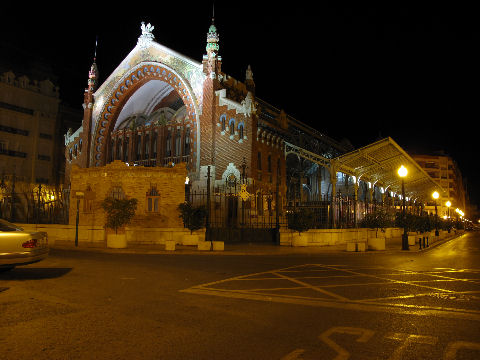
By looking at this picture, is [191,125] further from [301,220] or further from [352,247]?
[352,247]

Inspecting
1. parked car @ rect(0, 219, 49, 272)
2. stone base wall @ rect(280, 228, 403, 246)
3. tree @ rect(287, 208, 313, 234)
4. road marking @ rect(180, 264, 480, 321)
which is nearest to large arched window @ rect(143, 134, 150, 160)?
stone base wall @ rect(280, 228, 403, 246)

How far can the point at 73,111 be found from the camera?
60719 mm

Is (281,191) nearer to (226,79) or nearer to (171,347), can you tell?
(226,79)

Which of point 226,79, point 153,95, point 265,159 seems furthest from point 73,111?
point 265,159

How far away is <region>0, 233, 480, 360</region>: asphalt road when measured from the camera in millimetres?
4930

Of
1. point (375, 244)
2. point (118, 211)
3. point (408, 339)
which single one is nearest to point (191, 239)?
point (118, 211)

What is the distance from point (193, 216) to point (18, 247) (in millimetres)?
11669

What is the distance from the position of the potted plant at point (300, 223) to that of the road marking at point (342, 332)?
15942 mm

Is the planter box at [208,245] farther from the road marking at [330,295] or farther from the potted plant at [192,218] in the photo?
the road marking at [330,295]

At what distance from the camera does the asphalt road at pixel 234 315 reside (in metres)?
4.93

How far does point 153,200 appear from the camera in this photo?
76.6 feet

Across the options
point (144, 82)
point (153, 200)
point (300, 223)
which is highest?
point (144, 82)

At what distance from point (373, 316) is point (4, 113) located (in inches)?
2179

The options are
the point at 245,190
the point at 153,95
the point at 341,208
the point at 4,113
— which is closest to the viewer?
the point at 341,208
